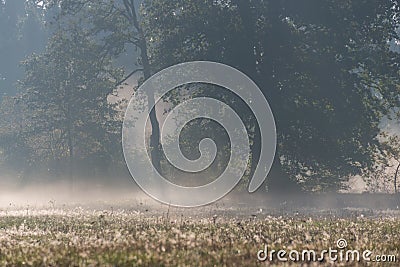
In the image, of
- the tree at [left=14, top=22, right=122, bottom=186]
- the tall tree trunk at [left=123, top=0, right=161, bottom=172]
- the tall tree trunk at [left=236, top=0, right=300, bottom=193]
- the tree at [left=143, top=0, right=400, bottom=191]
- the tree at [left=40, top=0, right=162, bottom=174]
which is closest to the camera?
the tree at [left=143, top=0, right=400, bottom=191]

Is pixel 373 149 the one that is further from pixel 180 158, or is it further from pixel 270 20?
pixel 180 158

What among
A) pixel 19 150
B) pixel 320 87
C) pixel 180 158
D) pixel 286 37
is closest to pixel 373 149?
pixel 320 87

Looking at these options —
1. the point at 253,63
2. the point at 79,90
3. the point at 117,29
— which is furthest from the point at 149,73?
the point at 253,63

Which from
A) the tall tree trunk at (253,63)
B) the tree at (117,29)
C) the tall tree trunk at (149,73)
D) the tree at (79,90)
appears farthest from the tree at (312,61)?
the tree at (79,90)

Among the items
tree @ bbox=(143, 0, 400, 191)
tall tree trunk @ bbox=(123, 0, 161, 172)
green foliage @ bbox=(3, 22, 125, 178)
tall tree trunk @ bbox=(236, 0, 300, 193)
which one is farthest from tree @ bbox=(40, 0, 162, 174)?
tall tree trunk @ bbox=(236, 0, 300, 193)

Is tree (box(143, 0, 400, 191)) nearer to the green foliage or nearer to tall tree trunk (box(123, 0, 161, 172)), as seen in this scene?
tall tree trunk (box(123, 0, 161, 172))

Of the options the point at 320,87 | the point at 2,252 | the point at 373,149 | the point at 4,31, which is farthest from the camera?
the point at 4,31

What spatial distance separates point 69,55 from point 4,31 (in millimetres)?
96605

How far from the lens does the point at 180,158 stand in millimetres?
56250

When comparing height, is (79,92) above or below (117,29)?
below

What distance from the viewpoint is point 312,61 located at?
38.4m

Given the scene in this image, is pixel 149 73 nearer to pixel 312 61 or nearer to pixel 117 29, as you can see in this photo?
pixel 117 29

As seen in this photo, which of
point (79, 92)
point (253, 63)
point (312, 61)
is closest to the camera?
point (312, 61)

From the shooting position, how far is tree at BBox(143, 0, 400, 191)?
126 ft
